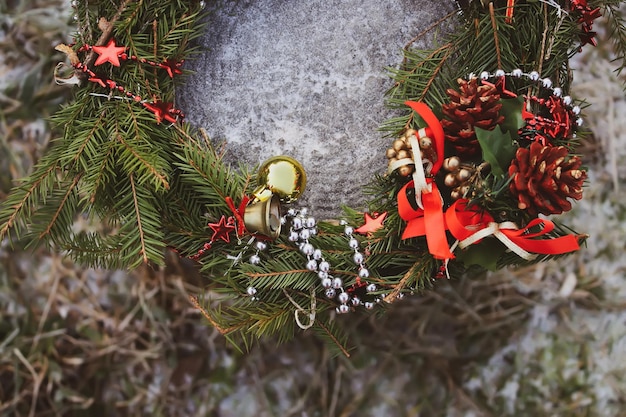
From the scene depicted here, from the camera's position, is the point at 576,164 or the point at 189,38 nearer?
the point at 576,164

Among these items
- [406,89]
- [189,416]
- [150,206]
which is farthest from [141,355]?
[406,89]

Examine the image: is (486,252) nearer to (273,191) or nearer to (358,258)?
(358,258)

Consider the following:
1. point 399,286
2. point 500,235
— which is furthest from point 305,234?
point 500,235

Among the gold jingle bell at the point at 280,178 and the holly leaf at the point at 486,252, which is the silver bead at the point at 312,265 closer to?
the gold jingle bell at the point at 280,178

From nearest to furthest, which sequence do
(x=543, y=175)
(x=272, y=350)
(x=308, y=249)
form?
(x=543, y=175), (x=308, y=249), (x=272, y=350)

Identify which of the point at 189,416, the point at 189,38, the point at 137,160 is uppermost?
the point at 189,38

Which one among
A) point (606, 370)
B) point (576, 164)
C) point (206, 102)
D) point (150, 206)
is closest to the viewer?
point (576, 164)

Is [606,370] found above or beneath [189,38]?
beneath

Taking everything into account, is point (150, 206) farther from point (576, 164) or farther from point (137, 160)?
point (576, 164)
